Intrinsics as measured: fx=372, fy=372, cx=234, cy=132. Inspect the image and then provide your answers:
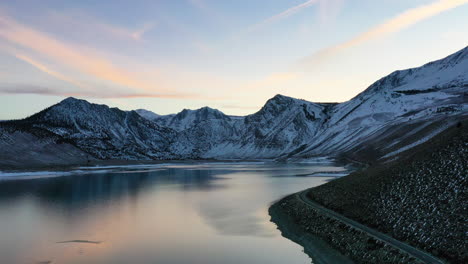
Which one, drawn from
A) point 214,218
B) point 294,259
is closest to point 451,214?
point 294,259

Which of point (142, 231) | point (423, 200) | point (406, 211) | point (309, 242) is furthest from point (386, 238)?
point (142, 231)

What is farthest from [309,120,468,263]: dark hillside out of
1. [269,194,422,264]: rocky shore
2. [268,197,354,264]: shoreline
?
[268,197,354,264]: shoreline

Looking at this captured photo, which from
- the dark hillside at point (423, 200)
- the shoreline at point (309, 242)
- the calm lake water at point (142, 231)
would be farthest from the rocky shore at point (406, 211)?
the calm lake water at point (142, 231)

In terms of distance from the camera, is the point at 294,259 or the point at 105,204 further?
the point at 105,204

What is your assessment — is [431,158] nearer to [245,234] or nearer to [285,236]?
[285,236]

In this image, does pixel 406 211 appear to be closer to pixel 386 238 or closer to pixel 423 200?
pixel 423 200

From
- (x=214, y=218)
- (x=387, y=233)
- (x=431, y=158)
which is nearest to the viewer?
(x=387, y=233)

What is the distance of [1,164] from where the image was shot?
15100 cm

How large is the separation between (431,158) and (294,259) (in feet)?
58.1

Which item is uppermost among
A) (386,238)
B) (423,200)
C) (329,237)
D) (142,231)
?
(423,200)

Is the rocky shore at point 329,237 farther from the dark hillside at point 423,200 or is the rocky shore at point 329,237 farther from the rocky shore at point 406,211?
the dark hillside at point 423,200

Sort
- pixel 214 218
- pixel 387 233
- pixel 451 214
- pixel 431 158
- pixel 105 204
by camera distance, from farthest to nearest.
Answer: pixel 105 204 → pixel 214 218 → pixel 431 158 → pixel 387 233 → pixel 451 214

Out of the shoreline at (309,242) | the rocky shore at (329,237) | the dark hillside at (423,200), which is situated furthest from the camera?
the shoreline at (309,242)

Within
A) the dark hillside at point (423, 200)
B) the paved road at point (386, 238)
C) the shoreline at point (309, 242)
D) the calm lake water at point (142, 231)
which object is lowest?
the shoreline at point (309, 242)
